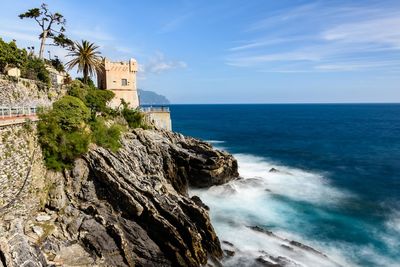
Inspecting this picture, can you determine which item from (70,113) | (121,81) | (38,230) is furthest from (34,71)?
(38,230)

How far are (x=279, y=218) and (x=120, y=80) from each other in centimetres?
2895

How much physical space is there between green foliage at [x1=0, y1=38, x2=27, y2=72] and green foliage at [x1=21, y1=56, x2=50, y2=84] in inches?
26.6

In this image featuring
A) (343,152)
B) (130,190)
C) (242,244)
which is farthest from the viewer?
(343,152)

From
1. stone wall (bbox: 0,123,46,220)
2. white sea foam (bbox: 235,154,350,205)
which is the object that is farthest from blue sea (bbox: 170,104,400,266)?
stone wall (bbox: 0,123,46,220)

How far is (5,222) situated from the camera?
1884 centimetres

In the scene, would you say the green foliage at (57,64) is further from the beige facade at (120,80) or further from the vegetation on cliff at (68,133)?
the vegetation on cliff at (68,133)

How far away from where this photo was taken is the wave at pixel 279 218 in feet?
84.1

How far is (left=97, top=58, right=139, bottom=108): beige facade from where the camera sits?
153 feet

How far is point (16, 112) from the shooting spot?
76.0 feet

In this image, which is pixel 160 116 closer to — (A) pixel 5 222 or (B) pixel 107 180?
(B) pixel 107 180

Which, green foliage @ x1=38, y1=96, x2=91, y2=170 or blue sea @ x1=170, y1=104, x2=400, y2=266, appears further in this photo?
blue sea @ x1=170, y1=104, x2=400, y2=266

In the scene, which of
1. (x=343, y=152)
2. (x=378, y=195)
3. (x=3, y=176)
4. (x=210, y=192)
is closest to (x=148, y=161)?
(x=210, y=192)

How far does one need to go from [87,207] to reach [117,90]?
2672 cm

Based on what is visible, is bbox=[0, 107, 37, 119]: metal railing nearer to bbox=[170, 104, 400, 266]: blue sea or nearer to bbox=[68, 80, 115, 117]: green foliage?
bbox=[68, 80, 115, 117]: green foliage
